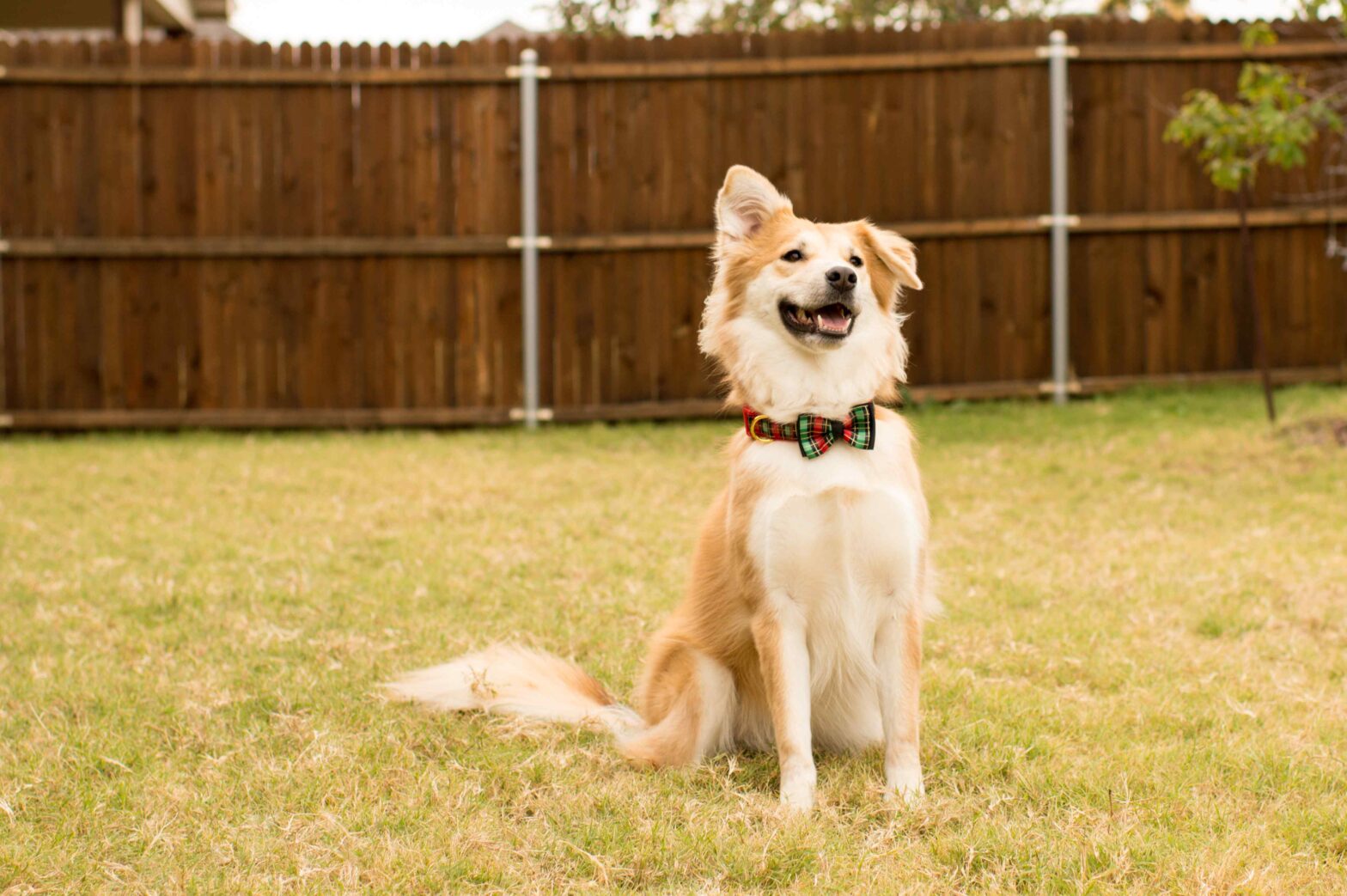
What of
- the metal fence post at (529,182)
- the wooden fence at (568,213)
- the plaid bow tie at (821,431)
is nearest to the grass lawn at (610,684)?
the plaid bow tie at (821,431)

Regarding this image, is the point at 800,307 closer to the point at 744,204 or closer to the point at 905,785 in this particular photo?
the point at 744,204

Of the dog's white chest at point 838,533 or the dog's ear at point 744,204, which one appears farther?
the dog's ear at point 744,204

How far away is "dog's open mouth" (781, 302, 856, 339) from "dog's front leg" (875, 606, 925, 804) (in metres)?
0.66

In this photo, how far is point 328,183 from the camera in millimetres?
9406

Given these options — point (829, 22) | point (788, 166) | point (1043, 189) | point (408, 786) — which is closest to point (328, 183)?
point (788, 166)

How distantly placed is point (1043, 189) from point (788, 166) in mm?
1809

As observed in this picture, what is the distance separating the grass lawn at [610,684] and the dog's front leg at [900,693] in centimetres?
8

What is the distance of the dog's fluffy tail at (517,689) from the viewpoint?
11.3 ft

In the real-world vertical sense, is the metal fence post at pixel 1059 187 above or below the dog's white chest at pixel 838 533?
above

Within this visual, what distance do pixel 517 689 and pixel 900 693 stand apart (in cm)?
107

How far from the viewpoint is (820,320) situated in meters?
3.05

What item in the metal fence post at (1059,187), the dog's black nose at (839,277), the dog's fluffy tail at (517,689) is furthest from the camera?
the metal fence post at (1059,187)

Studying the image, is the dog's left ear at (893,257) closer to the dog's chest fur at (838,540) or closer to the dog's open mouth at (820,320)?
the dog's open mouth at (820,320)

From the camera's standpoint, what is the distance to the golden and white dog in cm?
293
